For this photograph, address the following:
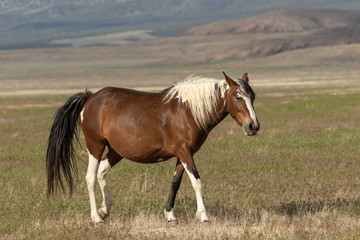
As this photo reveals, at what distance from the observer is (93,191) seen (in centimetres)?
1151

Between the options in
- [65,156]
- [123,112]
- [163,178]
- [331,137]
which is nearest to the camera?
[123,112]

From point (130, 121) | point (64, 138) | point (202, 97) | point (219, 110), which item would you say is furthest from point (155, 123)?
point (64, 138)

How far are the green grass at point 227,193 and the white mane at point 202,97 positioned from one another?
1386mm

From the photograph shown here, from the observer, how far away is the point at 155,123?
11000mm

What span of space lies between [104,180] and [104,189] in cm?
13

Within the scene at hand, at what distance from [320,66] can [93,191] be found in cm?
13585

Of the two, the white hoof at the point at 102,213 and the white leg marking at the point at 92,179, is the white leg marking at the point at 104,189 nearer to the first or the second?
the white hoof at the point at 102,213

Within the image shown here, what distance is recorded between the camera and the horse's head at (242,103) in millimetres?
10266

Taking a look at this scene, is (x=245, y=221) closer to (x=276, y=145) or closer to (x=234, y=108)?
(x=234, y=108)

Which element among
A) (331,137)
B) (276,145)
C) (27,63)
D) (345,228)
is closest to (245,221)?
(345,228)

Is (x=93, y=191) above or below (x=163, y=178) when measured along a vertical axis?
above

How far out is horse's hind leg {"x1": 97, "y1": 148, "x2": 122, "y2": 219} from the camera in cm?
1156

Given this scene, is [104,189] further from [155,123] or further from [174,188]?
[155,123]

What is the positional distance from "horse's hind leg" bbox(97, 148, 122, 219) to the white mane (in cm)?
152
